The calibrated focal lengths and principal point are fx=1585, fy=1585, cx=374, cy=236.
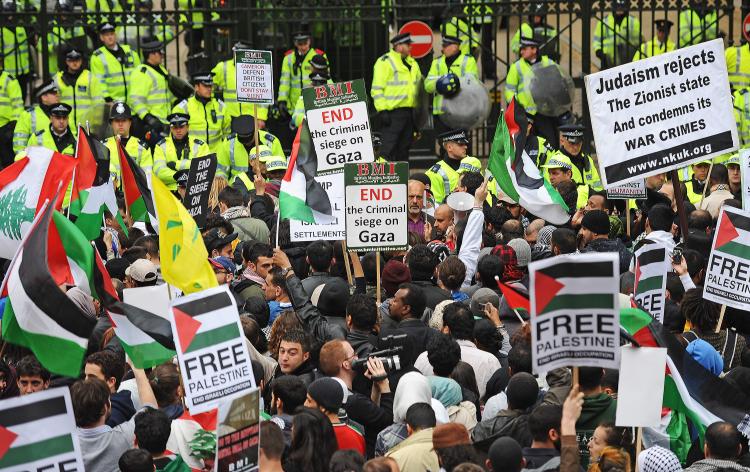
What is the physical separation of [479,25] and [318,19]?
106 inches

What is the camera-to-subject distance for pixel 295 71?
20.7 metres

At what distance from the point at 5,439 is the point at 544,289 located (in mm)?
2561

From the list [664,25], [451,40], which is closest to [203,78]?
[451,40]

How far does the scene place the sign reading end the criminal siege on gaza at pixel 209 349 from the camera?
320 inches

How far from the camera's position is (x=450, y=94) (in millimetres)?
19406

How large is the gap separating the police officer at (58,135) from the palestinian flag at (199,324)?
11.0m

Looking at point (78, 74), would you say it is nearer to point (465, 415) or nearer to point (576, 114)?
point (576, 114)

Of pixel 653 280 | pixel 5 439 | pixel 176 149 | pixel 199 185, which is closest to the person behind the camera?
pixel 5 439

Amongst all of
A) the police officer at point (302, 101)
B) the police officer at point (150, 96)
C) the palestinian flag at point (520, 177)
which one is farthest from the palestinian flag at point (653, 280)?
the police officer at point (150, 96)

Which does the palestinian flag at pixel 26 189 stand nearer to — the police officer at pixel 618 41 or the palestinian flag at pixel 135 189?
the palestinian flag at pixel 135 189

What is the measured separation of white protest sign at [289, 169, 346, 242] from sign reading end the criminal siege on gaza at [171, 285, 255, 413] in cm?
389

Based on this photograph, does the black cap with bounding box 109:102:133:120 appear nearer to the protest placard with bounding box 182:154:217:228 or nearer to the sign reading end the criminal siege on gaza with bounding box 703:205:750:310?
the protest placard with bounding box 182:154:217:228

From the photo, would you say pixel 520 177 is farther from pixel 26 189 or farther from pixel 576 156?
pixel 26 189

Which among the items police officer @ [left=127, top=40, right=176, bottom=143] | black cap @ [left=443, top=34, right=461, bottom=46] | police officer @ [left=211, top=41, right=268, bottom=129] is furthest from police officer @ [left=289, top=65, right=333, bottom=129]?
police officer @ [left=127, top=40, right=176, bottom=143]
